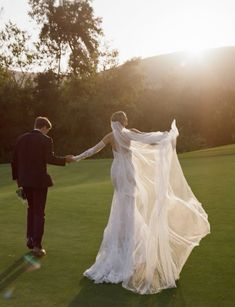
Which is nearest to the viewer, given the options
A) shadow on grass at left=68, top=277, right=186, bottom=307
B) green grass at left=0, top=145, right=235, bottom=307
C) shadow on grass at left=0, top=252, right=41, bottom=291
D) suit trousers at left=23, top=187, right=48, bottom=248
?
shadow on grass at left=68, top=277, right=186, bottom=307

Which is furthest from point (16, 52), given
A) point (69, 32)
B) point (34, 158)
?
point (34, 158)

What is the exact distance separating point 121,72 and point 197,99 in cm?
877

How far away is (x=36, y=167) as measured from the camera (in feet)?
28.0

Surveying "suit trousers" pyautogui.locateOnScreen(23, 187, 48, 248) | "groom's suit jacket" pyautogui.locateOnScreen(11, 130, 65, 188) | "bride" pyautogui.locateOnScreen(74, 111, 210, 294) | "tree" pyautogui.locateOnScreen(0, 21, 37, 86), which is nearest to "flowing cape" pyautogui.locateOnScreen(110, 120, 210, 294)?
"bride" pyautogui.locateOnScreen(74, 111, 210, 294)

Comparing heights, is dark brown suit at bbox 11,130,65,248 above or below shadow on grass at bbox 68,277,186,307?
above

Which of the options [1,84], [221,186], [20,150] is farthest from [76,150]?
[20,150]

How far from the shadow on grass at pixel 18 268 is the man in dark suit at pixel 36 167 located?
19 centimetres

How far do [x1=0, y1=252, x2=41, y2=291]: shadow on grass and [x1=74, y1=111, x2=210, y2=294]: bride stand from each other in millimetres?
1053

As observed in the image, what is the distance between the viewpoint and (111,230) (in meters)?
7.64

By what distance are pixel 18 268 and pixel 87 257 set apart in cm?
114

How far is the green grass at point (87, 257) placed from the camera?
6336 mm

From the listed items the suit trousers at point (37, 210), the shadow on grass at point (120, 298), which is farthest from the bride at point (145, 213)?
the suit trousers at point (37, 210)

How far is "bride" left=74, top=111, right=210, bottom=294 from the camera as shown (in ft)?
23.0

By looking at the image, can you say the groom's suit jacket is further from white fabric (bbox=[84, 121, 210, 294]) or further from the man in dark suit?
white fabric (bbox=[84, 121, 210, 294])
